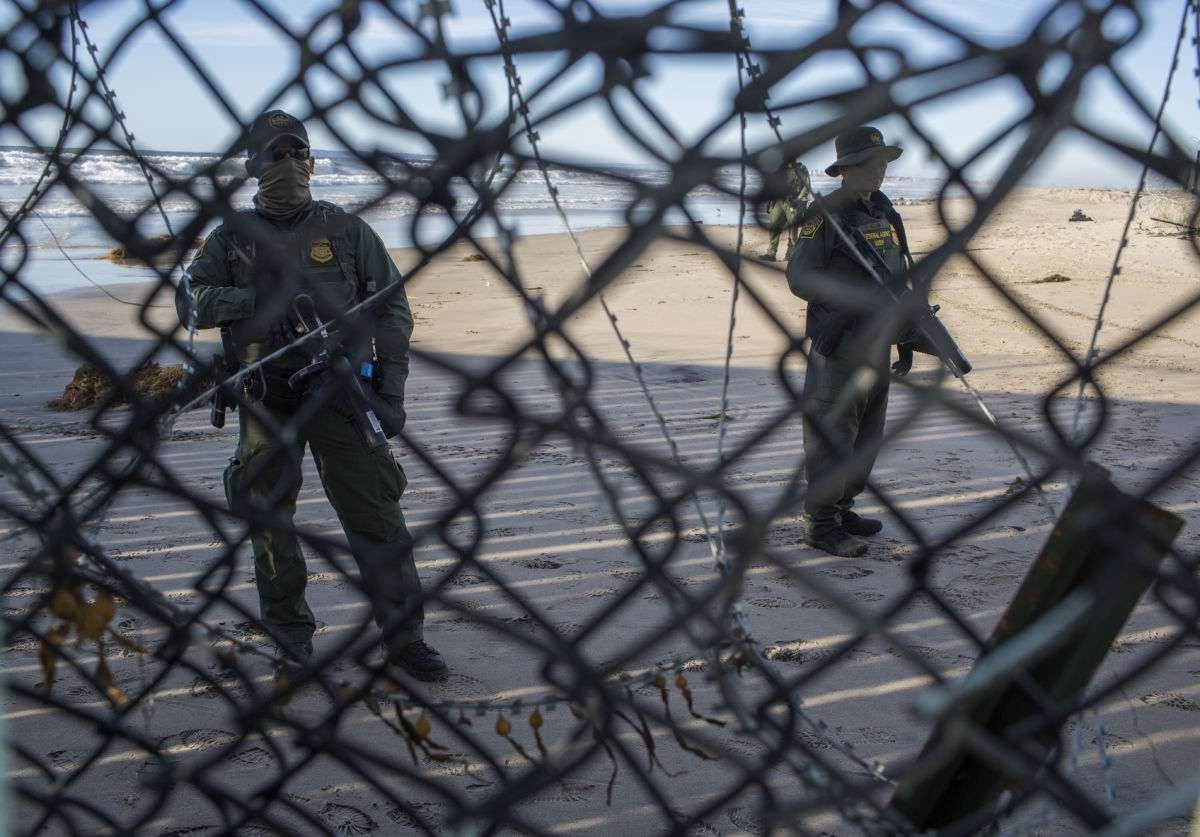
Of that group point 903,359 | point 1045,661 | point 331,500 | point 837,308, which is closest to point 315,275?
point 331,500

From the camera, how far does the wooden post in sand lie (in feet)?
2.62

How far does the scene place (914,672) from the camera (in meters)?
2.90

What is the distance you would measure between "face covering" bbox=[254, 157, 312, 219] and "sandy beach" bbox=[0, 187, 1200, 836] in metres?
0.59

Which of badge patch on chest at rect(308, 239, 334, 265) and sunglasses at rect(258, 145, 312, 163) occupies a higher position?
sunglasses at rect(258, 145, 312, 163)

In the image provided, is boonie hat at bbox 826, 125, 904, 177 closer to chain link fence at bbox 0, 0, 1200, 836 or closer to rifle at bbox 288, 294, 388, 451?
chain link fence at bbox 0, 0, 1200, 836

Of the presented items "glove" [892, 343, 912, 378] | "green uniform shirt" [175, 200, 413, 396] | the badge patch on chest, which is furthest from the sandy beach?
the badge patch on chest

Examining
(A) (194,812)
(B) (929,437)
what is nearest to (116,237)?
(A) (194,812)

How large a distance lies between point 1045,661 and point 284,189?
2434 millimetres

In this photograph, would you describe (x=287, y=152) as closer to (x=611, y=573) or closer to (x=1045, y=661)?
(x=611, y=573)

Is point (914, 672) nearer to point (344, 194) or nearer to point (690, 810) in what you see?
point (690, 810)

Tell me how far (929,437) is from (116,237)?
505 centimetres

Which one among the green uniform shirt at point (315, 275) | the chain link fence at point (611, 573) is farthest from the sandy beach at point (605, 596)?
the green uniform shirt at point (315, 275)

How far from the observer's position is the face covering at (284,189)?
2.62m

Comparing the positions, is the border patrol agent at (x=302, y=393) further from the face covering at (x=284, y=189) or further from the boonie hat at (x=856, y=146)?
the boonie hat at (x=856, y=146)
